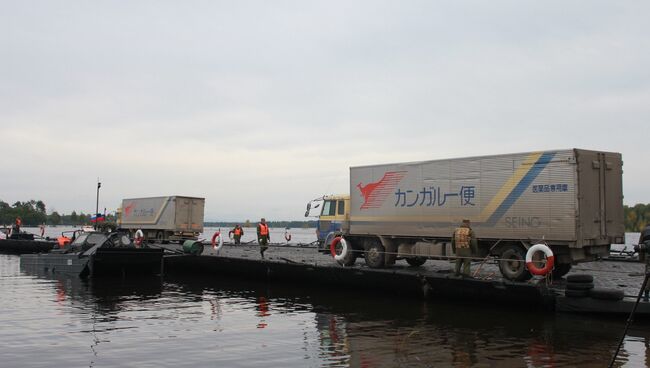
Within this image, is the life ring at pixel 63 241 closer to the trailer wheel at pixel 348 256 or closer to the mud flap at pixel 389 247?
the trailer wheel at pixel 348 256

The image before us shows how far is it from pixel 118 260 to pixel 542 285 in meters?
16.3

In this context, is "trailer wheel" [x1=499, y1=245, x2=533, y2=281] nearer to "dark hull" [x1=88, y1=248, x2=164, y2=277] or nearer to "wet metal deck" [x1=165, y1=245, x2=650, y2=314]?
"wet metal deck" [x1=165, y1=245, x2=650, y2=314]

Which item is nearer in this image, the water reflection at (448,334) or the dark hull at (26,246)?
the water reflection at (448,334)

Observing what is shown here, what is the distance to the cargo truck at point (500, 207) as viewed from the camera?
52.0ft

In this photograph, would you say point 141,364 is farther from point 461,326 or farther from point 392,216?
point 392,216

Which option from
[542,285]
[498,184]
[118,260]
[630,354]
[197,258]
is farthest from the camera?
[197,258]

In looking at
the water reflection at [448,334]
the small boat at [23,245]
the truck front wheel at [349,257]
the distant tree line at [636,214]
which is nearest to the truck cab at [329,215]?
the truck front wheel at [349,257]

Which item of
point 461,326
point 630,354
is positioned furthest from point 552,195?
point 630,354

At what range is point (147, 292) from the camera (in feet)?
65.2


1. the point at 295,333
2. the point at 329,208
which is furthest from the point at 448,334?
the point at 329,208

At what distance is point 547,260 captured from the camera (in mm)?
14641

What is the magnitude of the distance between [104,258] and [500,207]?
15.2 m

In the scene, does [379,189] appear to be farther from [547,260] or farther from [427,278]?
[547,260]

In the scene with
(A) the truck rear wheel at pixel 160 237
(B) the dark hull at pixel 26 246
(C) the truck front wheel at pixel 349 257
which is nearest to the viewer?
(C) the truck front wheel at pixel 349 257
